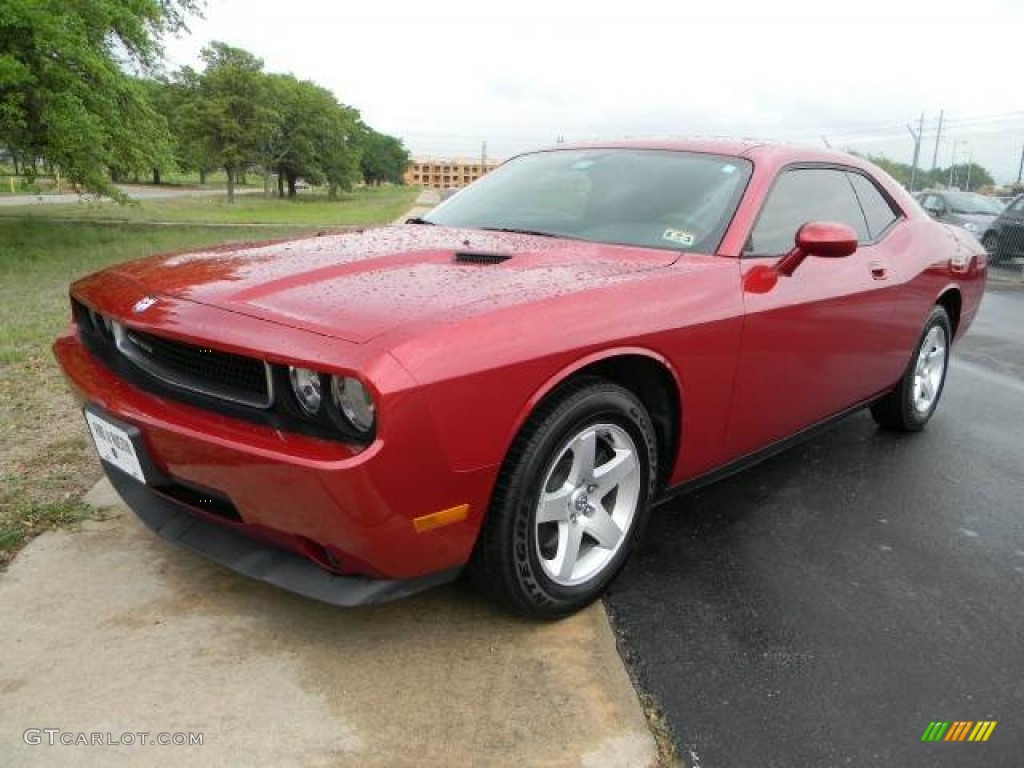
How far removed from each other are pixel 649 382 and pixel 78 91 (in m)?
12.0

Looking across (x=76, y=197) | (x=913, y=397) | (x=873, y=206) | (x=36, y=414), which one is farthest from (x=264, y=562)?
(x=76, y=197)

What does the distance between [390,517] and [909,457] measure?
125 inches

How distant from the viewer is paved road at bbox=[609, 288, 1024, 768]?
206cm

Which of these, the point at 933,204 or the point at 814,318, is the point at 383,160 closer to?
the point at 933,204

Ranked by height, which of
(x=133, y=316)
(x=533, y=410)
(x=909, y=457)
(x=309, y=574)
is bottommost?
(x=909, y=457)

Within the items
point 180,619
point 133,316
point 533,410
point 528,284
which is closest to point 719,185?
point 528,284

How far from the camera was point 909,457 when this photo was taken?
4121 millimetres

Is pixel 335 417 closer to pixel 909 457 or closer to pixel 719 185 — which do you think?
pixel 719 185

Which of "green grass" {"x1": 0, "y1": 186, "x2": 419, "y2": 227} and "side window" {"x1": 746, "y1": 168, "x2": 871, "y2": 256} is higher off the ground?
"side window" {"x1": 746, "y1": 168, "x2": 871, "y2": 256}

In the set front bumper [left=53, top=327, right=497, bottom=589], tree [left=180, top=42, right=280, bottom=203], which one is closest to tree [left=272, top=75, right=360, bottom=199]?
tree [left=180, top=42, right=280, bottom=203]

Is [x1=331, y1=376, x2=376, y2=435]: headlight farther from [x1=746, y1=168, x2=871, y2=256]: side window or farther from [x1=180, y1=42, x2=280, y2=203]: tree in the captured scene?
[x1=180, y1=42, x2=280, y2=203]: tree

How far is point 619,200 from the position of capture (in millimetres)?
3172

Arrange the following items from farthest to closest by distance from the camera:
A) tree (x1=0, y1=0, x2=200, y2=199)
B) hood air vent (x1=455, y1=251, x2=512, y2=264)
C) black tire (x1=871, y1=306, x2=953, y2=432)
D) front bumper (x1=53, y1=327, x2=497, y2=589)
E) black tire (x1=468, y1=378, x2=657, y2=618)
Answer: tree (x1=0, y1=0, x2=200, y2=199) < black tire (x1=871, y1=306, x2=953, y2=432) < hood air vent (x1=455, y1=251, x2=512, y2=264) < black tire (x1=468, y1=378, x2=657, y2=618) < front bumper (x1=53, y1=327, x2=497, y2=589)

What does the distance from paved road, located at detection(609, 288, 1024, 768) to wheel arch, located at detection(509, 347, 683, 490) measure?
0.47 metres
